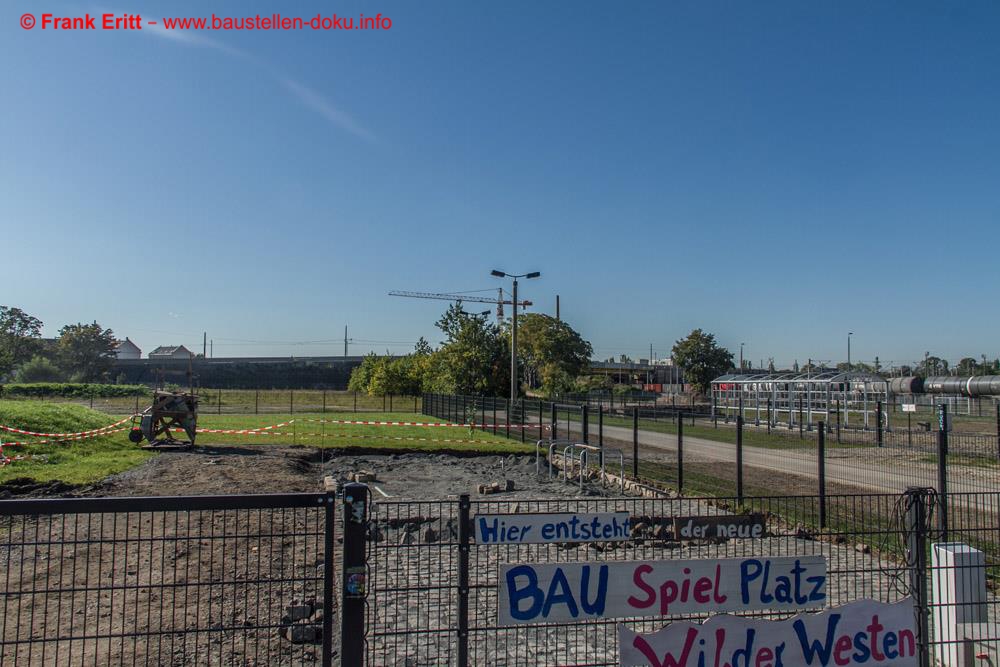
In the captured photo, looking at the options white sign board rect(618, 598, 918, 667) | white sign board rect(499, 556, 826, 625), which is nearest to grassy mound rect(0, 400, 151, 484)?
white sign board rect(499, 556, 826, 625)

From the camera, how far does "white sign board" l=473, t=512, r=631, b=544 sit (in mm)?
4105

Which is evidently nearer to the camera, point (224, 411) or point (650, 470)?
point (650, 470)

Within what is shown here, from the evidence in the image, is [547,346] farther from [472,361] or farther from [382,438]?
[382,438]

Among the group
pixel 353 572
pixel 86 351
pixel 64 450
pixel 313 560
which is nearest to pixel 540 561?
pixel 353 572

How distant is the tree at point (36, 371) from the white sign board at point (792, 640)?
91.4 meters

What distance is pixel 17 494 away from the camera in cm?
1395

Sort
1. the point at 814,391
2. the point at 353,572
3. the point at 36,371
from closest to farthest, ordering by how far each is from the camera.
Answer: the point at 353,572 → the point at 814,391 → the point at 36,371

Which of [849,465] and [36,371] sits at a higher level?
[36,371]

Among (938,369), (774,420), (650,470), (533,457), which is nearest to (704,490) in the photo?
(650,470)

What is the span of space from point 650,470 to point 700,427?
1433 centimetres

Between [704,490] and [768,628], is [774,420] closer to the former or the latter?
[704,490]

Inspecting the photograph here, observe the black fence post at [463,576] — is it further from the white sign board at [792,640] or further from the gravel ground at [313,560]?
the white sign board at [792,640]

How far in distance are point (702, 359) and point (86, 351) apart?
75359 mm

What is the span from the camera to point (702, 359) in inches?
A: 2729
